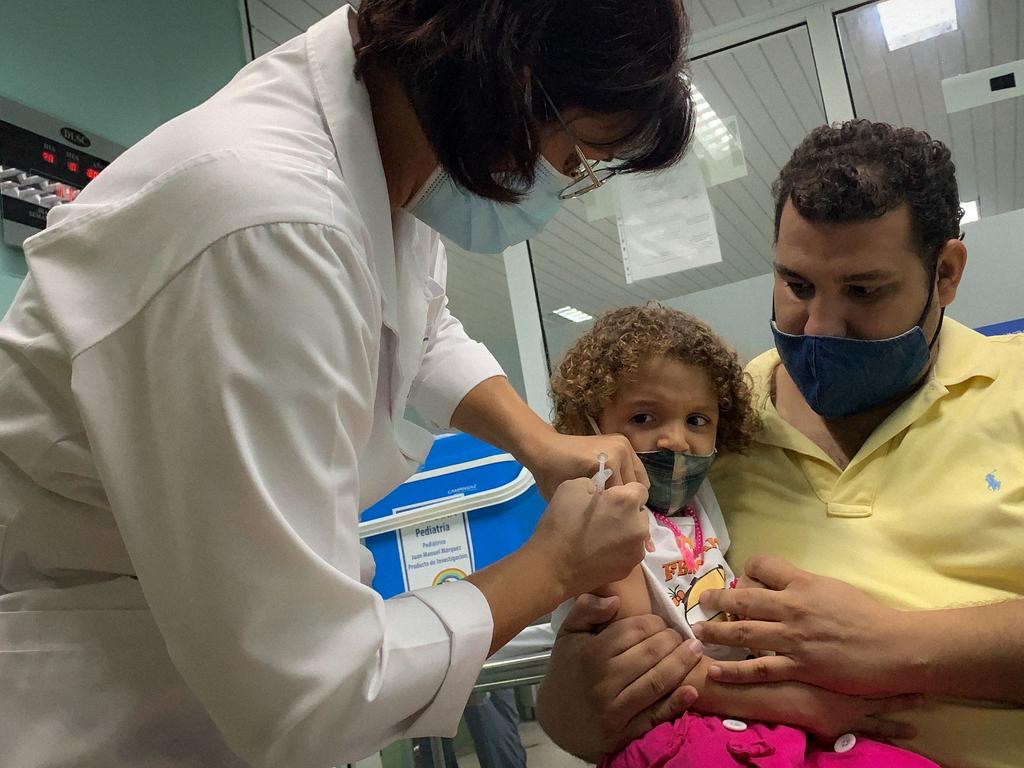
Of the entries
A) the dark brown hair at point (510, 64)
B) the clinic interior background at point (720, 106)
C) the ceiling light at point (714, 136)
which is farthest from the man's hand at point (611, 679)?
the ceiling light at point (714, 136)

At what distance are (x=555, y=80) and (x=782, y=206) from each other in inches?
30.7

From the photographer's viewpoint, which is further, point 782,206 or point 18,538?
point 782,206

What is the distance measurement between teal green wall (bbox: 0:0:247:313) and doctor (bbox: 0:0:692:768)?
1.76 meters

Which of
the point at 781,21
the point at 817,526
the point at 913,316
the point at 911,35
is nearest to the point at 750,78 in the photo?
the point at 781,21

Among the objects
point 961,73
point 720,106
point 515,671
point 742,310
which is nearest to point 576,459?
point 515,671

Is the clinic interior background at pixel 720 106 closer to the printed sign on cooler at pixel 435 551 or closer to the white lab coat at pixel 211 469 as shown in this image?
the printed sign on cooler at pixel 435 551

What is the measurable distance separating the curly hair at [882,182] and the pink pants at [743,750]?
0.85m

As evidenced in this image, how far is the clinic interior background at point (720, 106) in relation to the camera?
2.51 m

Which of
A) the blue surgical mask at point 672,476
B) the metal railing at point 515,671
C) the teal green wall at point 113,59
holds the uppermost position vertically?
the teal green wall at point 113,59

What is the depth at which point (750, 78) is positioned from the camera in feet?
10.3

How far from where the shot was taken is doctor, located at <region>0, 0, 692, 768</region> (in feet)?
2.48

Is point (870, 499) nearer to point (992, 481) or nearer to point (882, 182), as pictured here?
point (992, 481)

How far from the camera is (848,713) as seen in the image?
3.97ft

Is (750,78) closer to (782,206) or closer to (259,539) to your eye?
(782,206)
